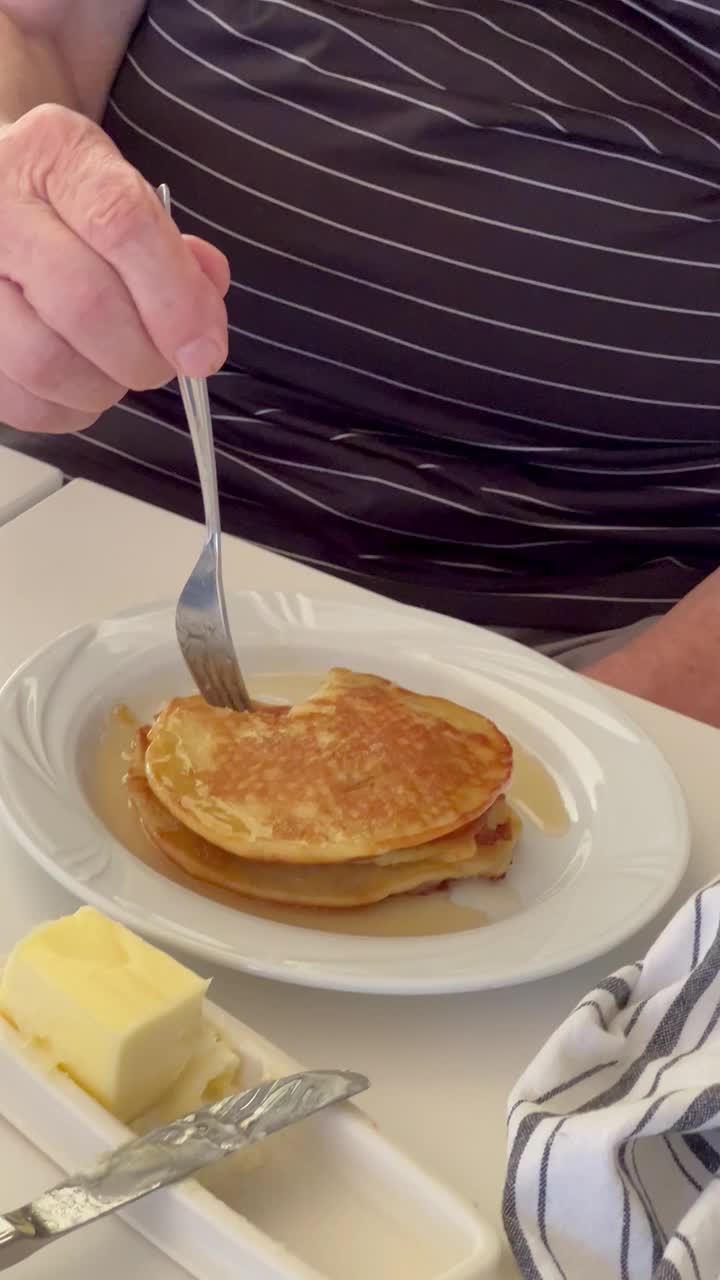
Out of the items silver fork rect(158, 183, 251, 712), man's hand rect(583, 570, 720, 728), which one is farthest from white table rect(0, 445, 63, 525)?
man's hand rect(583, 570, 720, 728)

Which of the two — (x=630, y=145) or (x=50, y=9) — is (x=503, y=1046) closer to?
(x=630, y=145)

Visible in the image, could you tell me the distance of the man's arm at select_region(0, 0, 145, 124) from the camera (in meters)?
1.18

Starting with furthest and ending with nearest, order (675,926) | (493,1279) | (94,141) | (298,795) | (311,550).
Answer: (311,550)
(94,141)
(298,795)
(675,926)
(493,1279)

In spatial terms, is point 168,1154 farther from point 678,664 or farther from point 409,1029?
point 678,664

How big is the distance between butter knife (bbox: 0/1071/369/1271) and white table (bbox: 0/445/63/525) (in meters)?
0.57

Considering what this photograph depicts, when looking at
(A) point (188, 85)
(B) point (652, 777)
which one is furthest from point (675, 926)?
(A) point (188, 85)

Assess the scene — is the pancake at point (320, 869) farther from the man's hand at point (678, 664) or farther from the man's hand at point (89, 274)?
the man's hand at point (678, 664)

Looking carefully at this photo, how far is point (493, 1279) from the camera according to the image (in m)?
0.46

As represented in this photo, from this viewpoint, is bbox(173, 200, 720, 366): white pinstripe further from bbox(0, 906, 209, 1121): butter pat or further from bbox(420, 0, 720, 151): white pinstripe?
bbox(0, 906, 209, 1121): butter pat

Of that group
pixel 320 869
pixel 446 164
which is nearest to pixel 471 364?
pixel 446 164

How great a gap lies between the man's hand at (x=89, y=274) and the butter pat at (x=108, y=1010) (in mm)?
356

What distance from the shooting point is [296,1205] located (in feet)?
1.57

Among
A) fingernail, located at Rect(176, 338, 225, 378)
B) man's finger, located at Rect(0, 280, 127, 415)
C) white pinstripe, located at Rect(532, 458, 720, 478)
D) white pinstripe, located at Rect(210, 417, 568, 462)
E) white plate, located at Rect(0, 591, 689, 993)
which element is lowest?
white pinstripe, located at Rect(532, 458, 720, 478)

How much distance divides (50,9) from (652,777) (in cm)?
86
